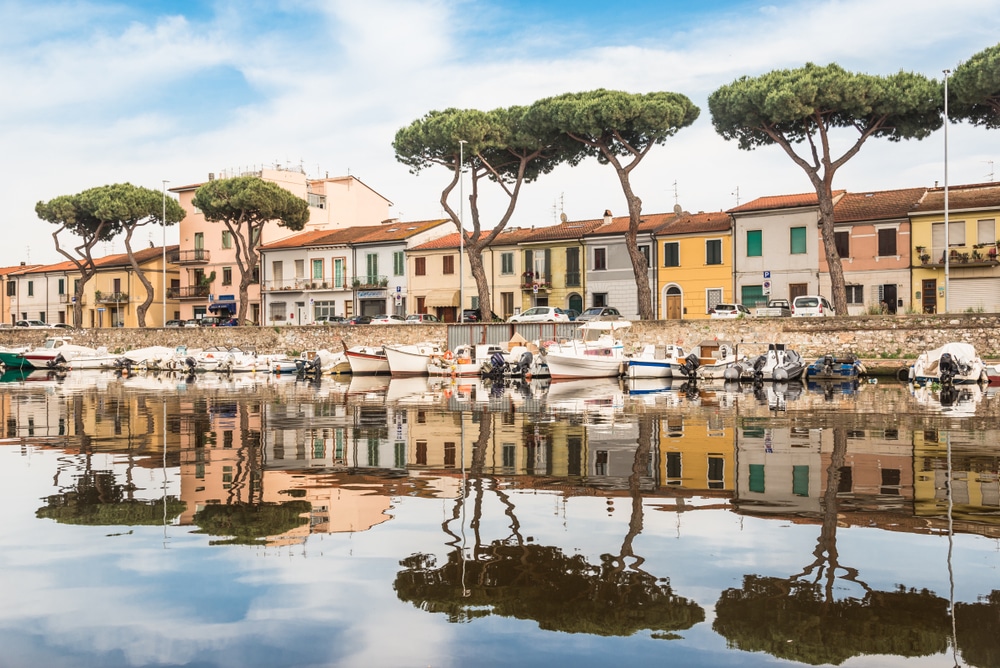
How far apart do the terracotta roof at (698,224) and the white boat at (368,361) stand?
1984cm

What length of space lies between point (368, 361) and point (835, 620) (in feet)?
127

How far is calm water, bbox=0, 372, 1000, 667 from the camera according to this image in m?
5.40

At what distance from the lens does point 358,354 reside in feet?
143

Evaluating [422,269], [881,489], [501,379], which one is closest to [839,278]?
[501,379]

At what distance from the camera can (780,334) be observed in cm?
4156

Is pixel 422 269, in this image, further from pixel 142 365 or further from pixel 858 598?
pixel 858 598

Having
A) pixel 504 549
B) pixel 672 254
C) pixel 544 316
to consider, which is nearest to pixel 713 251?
pixel 672 254

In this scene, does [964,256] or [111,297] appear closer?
[964,256]

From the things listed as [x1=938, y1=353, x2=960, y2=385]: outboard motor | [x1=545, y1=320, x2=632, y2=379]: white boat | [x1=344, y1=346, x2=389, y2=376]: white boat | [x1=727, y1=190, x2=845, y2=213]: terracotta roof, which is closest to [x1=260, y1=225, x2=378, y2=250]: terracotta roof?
[x1=344, y1=346, x2=389, y2=376]: white boat

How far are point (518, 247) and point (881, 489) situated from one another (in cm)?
4975

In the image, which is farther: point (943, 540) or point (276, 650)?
point (943, 540)

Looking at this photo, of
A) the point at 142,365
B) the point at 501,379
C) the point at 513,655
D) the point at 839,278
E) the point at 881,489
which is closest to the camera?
the point at 513,655

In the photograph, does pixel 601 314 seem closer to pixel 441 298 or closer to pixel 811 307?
pixel 811 307

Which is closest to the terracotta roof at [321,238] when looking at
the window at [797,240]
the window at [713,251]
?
the window at [713,251]
